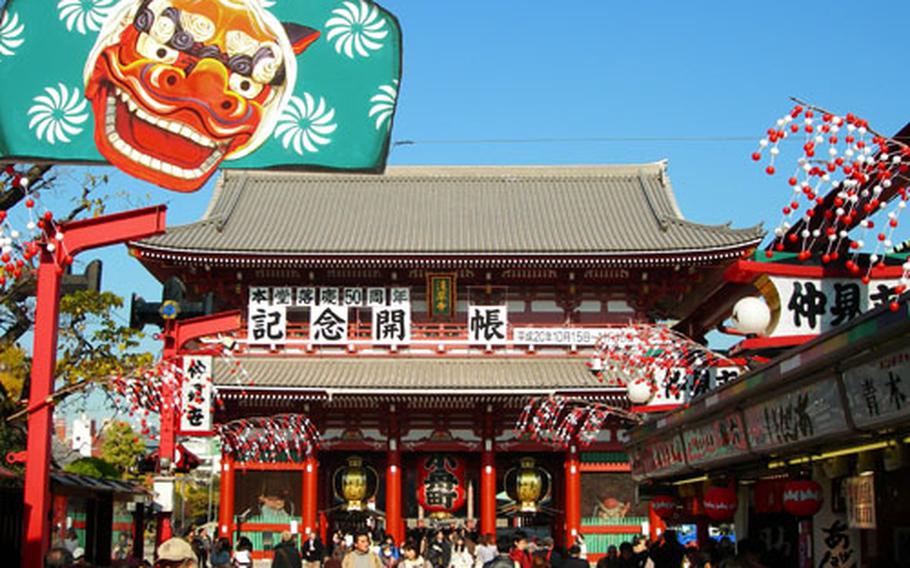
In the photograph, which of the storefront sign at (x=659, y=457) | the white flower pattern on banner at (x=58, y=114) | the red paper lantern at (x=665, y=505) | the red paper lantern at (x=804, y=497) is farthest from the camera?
the red paper lantern at (x=665, y=505)

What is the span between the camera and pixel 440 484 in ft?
99.2

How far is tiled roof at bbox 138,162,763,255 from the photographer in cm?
3070

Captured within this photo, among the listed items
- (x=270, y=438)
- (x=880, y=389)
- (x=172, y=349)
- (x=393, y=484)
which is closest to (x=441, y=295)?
(x=393, y=484)

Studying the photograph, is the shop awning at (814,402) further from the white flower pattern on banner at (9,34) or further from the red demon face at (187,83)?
the white flower pattern on banner at (9,34)

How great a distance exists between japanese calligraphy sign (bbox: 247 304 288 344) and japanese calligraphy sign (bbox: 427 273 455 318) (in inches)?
157

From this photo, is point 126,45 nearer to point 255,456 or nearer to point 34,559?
point 34,559

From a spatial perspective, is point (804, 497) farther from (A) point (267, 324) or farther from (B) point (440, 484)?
(A) point (267, 324)

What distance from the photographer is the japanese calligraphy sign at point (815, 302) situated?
12023 mm

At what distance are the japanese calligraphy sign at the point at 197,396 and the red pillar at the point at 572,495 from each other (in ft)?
31.9

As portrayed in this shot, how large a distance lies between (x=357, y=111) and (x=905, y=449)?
5.15 m

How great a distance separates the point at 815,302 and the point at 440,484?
19379mm

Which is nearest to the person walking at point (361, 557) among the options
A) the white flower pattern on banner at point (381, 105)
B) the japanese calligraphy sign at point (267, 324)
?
the white flower pattern on banner at point (381, 105)

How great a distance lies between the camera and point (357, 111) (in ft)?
27.2

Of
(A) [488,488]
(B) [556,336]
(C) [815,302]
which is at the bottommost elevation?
(A) [488,488]
